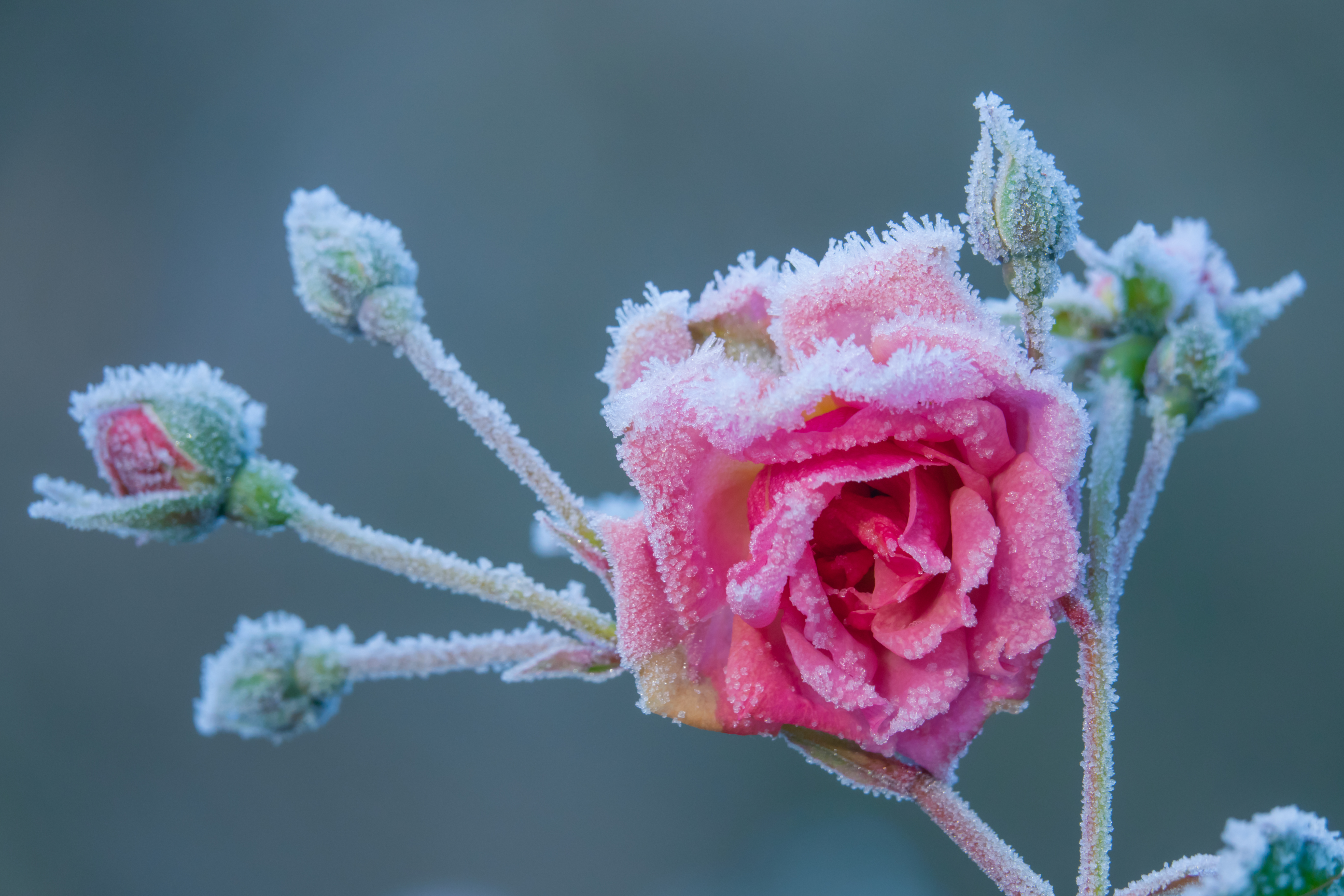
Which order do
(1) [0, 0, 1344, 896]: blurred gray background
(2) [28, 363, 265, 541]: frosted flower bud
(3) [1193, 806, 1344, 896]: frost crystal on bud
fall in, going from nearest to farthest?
(3) [1193, 806, 1344, 896]: frost crystal on bud
(2) [28, 363, 265, 541]: frosted flower bud
(1) [0, 0, 1344, 896]: blurred gray background

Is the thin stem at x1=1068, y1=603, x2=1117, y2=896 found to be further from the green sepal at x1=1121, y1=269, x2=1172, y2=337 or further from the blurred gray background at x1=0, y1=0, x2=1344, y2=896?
the blurred gray background at x1=0, y1=0, x2=1344, y2=896

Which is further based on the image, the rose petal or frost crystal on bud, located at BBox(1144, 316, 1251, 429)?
frost crystal on bud, located at BBox(1144, 316, 1251, 429)

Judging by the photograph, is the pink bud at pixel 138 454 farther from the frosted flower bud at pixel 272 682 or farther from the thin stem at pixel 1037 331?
the thin stem at pixel 1037 331

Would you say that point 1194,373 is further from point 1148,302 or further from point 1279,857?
point 1279,857

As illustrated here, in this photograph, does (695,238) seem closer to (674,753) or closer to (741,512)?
(674,753)

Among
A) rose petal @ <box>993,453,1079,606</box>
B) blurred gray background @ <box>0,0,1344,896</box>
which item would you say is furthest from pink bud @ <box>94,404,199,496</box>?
blurred gray background @ <box>0,0,1344,896</box>

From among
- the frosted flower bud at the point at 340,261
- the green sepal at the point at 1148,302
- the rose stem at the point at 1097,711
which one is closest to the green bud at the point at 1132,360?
the green sepal at the point at 1148,302
